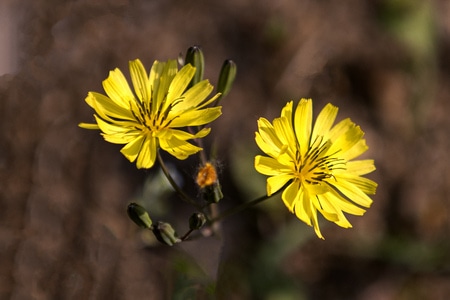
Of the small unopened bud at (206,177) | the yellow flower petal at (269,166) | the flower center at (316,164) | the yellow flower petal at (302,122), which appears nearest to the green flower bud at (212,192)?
the small unopened bud at (206,177)

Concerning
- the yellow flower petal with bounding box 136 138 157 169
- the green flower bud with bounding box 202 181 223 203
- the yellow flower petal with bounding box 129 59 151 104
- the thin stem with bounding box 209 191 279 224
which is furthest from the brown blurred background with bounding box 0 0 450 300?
the green flower bud with bounding box 202 181 223 203

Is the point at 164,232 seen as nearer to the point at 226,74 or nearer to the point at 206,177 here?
the point at 206,177

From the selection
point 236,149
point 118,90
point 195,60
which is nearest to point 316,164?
point 195,60

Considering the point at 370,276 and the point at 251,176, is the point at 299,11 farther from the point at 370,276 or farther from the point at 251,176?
the point at 370,276

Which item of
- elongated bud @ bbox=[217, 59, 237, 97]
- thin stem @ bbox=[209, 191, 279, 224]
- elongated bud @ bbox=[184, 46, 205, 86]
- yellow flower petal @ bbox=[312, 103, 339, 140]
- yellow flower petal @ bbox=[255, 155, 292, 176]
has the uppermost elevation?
elongated bud @ bbox=[184, 46, 205, 86]

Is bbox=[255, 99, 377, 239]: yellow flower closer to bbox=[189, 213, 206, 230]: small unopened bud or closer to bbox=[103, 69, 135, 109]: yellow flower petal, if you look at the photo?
bbox=[189, 213, 206, 230]: small unopened bud

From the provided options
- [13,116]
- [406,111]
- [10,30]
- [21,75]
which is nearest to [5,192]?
[13,116]

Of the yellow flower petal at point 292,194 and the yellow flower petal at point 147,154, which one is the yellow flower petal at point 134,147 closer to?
the yellow flower petal at point 147,154
